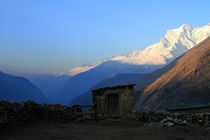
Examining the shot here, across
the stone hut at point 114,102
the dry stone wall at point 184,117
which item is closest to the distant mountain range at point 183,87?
the dry stone wall at point 184,117

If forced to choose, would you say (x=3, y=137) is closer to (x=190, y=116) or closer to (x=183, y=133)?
(x=183, y=133)

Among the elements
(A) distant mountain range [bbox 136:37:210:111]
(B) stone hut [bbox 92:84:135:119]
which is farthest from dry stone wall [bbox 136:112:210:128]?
(A) distant mountain range [bbox 136:37:210:111]

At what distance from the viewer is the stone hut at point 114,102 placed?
19250 mm

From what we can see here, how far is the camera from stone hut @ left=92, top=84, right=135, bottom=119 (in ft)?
63.2

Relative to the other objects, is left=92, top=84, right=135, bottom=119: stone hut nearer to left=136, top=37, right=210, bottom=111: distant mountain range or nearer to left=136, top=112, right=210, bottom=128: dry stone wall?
left=136, top=112, right=210, bottom=128: dry stone wall

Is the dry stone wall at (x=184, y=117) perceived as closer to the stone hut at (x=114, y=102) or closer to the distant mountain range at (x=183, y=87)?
the stone hut at (x=114, y=102)

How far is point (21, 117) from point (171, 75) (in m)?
60.1

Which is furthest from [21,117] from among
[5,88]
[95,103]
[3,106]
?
[5,88]

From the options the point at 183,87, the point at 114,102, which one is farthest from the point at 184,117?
the point at 183,87

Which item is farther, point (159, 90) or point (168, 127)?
point (159, 90)

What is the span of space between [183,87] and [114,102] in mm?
42691

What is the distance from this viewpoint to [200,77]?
58.2 meters

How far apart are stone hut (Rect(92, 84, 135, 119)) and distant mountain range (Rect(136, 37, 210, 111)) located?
117 feet

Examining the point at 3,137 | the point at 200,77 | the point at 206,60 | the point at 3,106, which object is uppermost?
the point at 206,60
